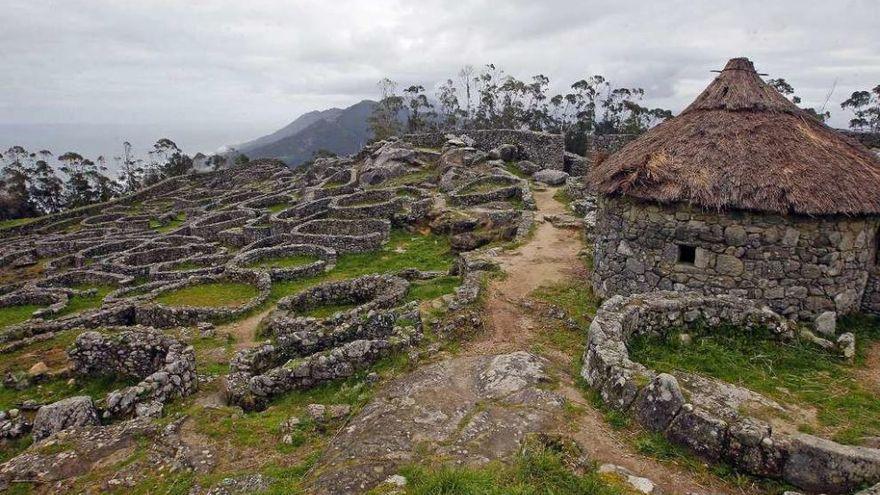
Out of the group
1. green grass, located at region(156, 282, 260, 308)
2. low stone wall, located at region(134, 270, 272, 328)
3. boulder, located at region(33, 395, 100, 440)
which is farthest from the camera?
green grass, located at region(156, 282, 260, 308)

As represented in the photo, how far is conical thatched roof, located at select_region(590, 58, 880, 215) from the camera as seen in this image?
1126 cm

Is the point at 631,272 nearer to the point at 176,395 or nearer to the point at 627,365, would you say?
the point at 627,365

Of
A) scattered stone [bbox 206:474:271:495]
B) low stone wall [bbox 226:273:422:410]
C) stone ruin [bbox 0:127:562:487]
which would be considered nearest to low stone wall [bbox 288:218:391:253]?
stone ruin [bbox 0:127:562:487]

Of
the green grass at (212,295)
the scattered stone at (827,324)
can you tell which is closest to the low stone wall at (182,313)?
the green grass at (212,295)

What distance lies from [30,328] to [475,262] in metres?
15.5

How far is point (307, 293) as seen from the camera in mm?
17016

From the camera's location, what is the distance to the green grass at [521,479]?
5879mm

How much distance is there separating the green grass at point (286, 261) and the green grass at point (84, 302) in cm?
632

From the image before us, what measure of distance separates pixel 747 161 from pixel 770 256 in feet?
7.67

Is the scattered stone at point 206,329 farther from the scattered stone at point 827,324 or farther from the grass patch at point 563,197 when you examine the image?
the grass patch at point 563,197

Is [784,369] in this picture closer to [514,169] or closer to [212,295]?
[212,295]

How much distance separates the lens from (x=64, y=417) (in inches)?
385

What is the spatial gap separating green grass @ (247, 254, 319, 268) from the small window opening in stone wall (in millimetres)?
15908

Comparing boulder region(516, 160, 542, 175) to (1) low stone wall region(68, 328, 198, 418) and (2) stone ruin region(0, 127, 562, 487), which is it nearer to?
(2) stone ruin region(0, 127, 562, 487)
